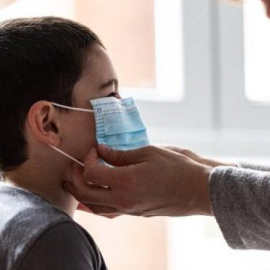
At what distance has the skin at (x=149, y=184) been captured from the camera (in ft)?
3.41

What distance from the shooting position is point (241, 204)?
0.99 m

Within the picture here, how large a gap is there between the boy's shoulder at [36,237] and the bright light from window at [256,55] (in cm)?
110

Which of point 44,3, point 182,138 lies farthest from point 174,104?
point 44,3

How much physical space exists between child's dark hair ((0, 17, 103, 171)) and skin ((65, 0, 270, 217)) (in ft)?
0.46

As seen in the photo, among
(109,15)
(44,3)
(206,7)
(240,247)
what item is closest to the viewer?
(240,247)

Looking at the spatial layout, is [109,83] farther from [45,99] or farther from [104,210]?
[104,210]

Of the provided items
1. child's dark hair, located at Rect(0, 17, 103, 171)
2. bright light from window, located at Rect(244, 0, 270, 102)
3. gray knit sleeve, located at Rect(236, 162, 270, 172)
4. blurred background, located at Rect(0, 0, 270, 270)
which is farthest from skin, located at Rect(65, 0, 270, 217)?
bright light from window, located at Rect(244, 0, 270, 102)

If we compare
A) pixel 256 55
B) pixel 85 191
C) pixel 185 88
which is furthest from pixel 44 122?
pixel 256 55

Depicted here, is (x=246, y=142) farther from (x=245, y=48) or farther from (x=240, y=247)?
(x=240, y=247)

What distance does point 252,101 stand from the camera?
1947 mm

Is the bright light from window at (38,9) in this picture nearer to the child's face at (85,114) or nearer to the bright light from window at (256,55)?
the child's face at (85,114)

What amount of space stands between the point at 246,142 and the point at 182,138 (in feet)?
0.79

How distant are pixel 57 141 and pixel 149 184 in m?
0.21

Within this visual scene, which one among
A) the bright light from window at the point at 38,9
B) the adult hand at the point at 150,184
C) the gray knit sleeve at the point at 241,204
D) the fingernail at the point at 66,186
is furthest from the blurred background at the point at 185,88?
the gray knit sleeve at the point at 241,204
